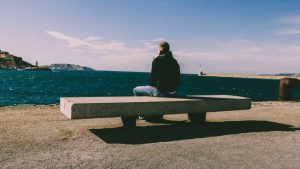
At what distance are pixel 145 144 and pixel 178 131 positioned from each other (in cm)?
143

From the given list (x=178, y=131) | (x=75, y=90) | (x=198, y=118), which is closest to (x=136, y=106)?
(x=178, y=131)

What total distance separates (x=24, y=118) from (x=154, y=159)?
486 cm

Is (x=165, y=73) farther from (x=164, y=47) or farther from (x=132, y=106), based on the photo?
(x=132, y=106)

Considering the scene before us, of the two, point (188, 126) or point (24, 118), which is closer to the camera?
point (188, 126)

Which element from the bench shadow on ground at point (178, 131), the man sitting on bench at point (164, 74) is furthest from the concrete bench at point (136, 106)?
the man sitting on bench at point (164, 74)

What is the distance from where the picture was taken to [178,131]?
7.29m

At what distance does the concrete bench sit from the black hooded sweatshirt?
1.93 feet

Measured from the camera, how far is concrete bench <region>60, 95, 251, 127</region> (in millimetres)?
6055

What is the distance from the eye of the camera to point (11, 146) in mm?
5656

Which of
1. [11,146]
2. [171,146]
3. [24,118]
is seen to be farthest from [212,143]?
[24,118]

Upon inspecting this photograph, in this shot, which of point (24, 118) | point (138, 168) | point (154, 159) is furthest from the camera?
point (24, 118)

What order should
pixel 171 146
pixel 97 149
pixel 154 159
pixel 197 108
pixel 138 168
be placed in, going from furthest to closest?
pixel 197 108
pixel 171 146
pixel 97 149
pixel 154 159
pixel 138 168

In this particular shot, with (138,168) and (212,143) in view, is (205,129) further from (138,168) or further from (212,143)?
(138,168)

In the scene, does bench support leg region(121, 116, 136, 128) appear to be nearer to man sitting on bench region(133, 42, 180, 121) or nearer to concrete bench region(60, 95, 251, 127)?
concrete bench region(60, 95, 251, 127)
